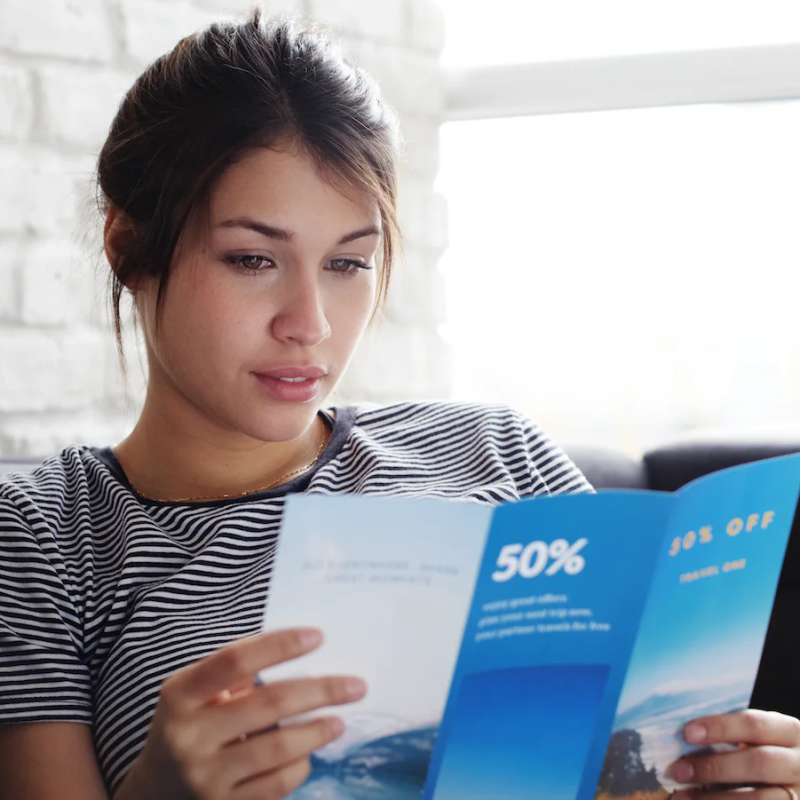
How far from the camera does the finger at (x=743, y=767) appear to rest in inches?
29.8

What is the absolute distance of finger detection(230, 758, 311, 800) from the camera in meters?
0.64

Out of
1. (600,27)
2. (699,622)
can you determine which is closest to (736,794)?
(699,622)

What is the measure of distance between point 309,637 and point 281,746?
0.26 ft

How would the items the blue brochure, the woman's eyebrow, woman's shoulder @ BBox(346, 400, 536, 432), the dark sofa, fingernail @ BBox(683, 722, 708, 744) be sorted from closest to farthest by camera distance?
the blue brochure → fingernail @ BBox(683, 722, 708, 744) → the woman's eyebrow → woman's shoulder @ BBox(346, 400, 536, 432) → the dark sofa

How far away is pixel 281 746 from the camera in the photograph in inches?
25.1

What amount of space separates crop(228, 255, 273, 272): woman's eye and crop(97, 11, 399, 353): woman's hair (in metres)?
0.06

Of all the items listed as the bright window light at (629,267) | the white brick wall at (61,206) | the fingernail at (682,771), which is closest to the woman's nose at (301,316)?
the white brick wall at (61,206)

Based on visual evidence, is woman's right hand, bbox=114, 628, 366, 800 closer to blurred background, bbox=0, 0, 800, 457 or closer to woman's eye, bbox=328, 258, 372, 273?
woman's eye, bbox=328, 258, 372, 273

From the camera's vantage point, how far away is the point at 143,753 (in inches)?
28.8

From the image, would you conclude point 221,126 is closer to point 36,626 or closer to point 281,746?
point 36,626

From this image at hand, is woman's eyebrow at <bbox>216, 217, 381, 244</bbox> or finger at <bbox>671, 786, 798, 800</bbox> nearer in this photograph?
finger at <bbox>671, 786, 798, 800</bbox>

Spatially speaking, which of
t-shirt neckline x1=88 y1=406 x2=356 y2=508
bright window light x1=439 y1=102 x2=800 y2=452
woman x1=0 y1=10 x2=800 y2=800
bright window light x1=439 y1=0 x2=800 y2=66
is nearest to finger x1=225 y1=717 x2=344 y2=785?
woman x1=0 y1=10 x2=800 y2=800

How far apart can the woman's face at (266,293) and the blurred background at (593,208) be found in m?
0.79

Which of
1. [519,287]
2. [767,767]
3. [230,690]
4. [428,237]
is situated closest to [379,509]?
[230,690]
